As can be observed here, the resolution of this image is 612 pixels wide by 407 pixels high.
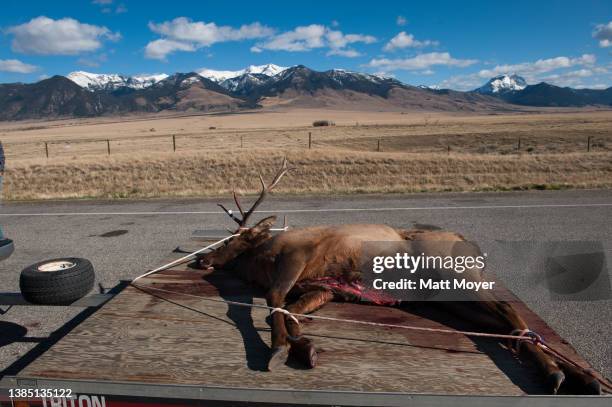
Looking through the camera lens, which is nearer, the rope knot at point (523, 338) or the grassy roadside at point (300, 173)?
the rope knot at point (523, 338)

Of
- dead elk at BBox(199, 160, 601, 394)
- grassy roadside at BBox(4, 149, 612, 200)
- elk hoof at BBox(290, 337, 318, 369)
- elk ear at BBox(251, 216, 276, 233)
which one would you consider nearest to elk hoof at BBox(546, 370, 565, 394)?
dead elk at BBox(199, 160, 601, 394)

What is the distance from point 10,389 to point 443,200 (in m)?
12.2

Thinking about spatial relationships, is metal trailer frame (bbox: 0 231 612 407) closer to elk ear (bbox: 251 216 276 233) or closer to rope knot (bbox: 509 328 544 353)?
rope knot (bbox: 509 328 544 353)

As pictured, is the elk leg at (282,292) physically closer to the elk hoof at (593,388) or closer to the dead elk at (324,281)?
the dead elk at (324,281)

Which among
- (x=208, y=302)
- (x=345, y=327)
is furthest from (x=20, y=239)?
(x=345, y=327)

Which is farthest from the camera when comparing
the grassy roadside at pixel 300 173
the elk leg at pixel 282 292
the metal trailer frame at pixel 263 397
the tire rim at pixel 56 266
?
the grassy roadside at pixel 300 173

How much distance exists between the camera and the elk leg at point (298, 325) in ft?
10.8

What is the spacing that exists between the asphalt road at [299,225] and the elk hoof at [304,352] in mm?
2780

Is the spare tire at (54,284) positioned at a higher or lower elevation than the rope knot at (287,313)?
higher

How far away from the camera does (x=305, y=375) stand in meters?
3.16

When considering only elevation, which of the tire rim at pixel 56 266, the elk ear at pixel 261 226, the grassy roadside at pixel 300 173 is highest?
the elk ear at pixel 261 226

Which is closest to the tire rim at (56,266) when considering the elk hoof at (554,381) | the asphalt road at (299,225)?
the asphalt road at (299,225)

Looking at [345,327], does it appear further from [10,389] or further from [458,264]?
[10,389]

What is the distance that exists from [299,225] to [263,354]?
7.13 m
